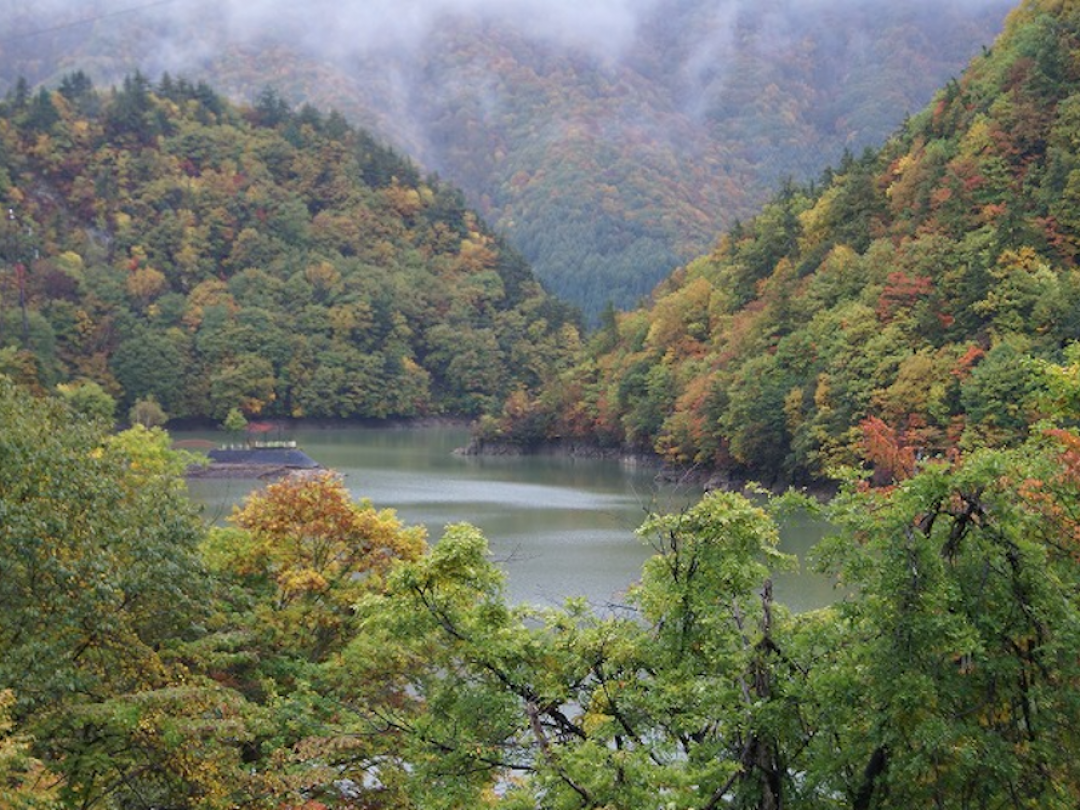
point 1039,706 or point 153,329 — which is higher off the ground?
point 153,329

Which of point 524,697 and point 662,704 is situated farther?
point 524,697

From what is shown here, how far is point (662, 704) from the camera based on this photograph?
35.1 feet

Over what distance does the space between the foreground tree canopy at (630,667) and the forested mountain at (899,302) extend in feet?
83.6

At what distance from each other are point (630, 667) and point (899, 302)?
48.8m

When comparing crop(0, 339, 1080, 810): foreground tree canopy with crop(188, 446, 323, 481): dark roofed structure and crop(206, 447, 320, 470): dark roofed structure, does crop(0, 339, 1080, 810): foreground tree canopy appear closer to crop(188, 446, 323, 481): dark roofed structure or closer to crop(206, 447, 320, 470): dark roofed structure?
crop(188, 446, 323, 481): dark roofed structure

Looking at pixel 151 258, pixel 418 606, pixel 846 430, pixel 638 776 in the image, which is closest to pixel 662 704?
pixel 638 776

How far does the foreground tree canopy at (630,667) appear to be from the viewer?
31.2ft

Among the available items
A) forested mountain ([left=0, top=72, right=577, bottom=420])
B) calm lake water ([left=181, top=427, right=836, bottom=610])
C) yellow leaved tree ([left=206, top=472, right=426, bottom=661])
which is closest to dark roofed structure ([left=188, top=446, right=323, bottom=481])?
calm lake water ([left=181, top=427, right=836, bottom=610])

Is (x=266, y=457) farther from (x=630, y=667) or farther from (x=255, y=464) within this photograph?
(x=630, y=667)

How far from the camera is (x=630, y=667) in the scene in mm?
11688

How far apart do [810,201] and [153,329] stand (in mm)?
61727

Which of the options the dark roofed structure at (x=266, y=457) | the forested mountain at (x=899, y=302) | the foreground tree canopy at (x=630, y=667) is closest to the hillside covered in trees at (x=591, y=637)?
the foreground tree canopy at (x=630, y=667)

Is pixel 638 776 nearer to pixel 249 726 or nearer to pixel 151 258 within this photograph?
pixel 249 726

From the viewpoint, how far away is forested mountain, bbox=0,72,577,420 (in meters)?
115
